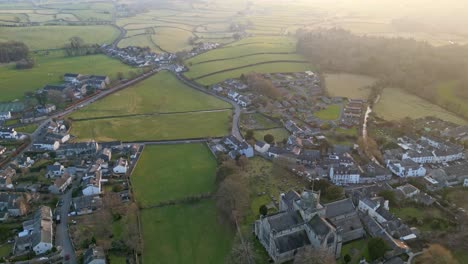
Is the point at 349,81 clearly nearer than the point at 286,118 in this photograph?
No

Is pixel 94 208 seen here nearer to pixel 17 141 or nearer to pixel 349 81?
pixel 17 141

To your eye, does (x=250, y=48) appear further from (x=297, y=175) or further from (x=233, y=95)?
(x=297, y=175)

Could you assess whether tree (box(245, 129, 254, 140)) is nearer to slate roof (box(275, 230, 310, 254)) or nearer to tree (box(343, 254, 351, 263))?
slate roof (box(275, 230, 310, 254))

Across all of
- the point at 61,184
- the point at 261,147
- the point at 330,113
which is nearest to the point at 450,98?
the point at 330,113

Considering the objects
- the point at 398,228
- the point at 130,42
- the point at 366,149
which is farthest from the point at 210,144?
the point at 130,42

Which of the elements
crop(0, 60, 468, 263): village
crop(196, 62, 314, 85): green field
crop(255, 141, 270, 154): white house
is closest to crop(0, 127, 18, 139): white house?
crop(0, 60, 468, 263): village
